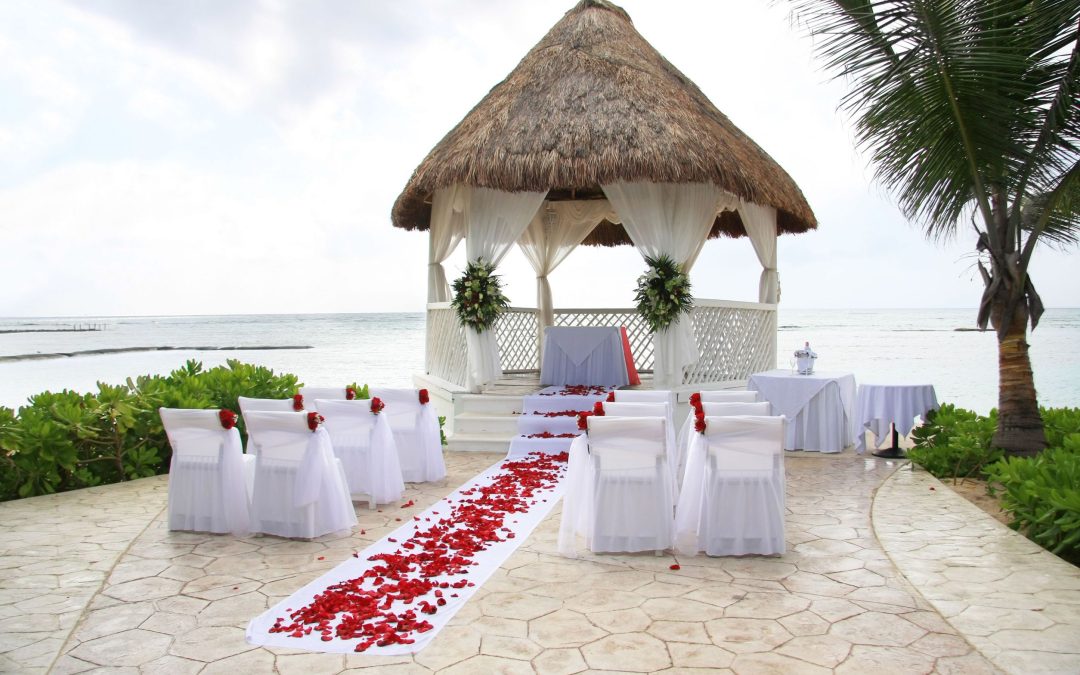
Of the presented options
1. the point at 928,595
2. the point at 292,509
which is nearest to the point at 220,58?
the point at 292,509

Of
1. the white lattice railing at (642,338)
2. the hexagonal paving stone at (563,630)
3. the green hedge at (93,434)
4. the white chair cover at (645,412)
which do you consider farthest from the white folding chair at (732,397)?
the green hedge at (93,434)

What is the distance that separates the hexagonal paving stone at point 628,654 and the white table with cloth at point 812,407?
4.87 metres

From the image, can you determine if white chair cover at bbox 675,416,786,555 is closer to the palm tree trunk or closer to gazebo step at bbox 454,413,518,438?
the palm tree trunk

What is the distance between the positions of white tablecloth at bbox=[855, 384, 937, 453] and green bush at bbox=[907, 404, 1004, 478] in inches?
4.0

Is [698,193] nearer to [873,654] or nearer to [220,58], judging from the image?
[873,654]

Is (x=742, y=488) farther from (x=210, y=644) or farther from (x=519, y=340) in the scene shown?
(x=519, y=340)

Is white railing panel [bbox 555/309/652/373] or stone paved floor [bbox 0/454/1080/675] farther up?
white railing panel [bbox 555/309/652/373]

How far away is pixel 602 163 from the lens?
7633mm

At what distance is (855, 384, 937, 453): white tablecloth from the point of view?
6.98m

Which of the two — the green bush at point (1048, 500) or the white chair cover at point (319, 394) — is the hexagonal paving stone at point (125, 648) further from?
the green bush at point (1048, 500)

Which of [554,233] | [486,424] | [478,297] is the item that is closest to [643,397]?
[486,424]

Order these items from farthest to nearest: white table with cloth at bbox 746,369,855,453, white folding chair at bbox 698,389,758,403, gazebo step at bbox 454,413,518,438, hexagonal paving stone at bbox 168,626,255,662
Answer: gazebo step at bbox 454,413,518,438, white table with cloth at bbox 746,369,855,453, white folding chair at bbox 698,389,758,403, hexagonal paving stone at bbox 168,626,255,662

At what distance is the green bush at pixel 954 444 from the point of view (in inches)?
240

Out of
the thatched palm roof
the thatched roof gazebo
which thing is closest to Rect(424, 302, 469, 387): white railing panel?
the thatched roof gazebo
